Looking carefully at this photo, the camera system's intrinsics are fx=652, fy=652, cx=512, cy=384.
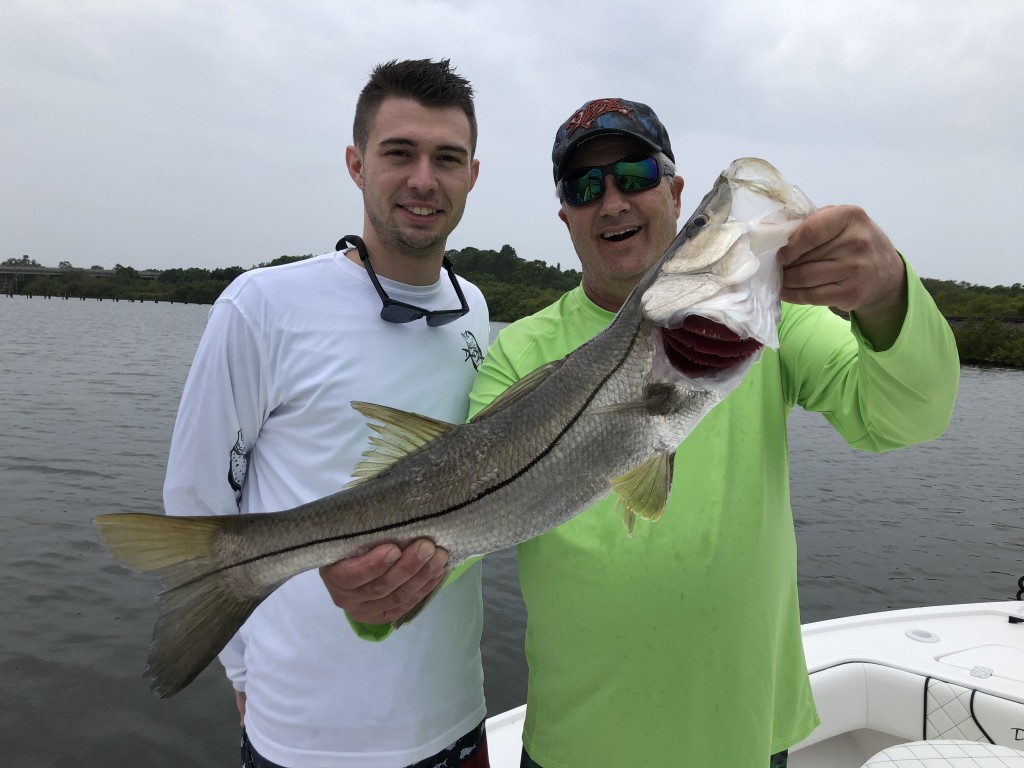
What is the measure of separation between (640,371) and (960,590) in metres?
14.3

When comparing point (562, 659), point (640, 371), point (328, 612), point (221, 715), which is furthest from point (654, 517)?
point (221, 715)

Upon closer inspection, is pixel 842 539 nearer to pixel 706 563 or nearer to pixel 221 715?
pixel 221 715

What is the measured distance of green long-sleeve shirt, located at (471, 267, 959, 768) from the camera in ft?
7.75

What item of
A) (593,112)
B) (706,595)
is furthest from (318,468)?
(593,112)

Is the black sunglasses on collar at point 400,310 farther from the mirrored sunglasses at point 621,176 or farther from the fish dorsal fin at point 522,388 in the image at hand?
the fish dorsal fin at point 522,388

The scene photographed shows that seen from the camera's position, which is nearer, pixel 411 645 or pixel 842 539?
pixel 411 645

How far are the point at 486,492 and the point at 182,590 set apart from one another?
3.55 ft

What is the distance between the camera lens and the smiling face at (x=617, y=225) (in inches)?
115

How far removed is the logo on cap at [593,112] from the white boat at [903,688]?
11.5 feet

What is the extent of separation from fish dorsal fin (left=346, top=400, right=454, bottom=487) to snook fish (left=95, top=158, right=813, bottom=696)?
6 centimetres

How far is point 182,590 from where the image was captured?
221 centimetres

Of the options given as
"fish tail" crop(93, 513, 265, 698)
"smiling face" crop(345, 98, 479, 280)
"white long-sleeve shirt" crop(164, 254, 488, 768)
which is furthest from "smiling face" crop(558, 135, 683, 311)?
"fish tail" crop(93, 513, 265, 698)

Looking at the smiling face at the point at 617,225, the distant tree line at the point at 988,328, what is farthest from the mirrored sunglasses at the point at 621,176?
the distant tree line at the point at 988,328

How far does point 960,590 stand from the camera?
13.0 meters
